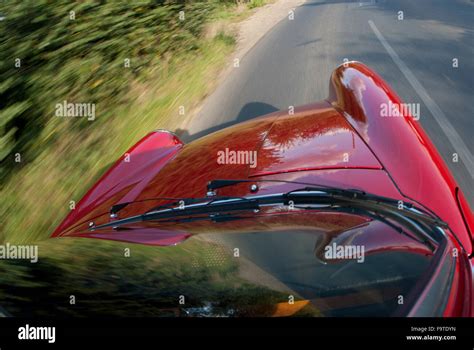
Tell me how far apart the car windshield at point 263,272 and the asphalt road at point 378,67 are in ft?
6.79

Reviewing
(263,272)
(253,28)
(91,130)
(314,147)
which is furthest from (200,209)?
(253,28)

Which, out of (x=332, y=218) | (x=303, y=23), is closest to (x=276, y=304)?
(x=332, y=218)

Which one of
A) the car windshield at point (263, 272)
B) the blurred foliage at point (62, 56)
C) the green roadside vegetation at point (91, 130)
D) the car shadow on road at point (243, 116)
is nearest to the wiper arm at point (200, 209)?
the car windshield at point (263, 272)

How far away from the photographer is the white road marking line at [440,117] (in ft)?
13.5

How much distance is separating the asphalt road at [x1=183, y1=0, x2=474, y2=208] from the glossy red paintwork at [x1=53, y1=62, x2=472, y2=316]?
139 cm

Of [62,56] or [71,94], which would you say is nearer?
[62,56]

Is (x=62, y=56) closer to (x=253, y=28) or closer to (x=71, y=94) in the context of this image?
(x=71, y=94)

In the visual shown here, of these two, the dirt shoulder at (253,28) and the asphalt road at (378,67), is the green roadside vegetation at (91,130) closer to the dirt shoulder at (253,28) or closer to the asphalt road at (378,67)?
the dirt shoulder at (253,28)

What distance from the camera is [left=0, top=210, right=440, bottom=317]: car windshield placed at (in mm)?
1628

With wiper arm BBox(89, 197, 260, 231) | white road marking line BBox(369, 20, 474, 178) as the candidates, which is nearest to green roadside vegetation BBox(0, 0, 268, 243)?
wiper arm BBox(89, 197, 260, 231)

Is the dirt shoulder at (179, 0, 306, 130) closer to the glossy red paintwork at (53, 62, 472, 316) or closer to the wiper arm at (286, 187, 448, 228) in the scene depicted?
the glossy red paintwork at (53, 62, 472, 316)

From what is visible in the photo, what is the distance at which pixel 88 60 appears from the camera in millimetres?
4953

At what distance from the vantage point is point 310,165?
2459 mm

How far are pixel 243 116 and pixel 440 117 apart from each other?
2239mm
